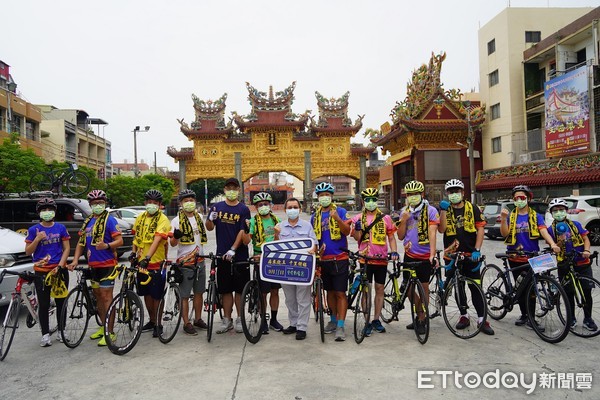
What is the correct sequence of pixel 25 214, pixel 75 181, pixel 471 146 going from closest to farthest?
pixel 25 214, pixel 75 181, pixel 471 146

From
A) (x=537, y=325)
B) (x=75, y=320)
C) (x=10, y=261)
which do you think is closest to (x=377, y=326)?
(x=537, y=325)

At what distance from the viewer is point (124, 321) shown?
16.2 ft

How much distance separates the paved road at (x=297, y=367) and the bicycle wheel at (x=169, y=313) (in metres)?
0.13

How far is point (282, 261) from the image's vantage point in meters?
5.20

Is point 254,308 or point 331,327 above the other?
point 254,308

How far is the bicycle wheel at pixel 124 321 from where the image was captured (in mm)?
4836

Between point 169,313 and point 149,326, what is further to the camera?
point 149,326

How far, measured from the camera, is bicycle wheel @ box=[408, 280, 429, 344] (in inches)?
197

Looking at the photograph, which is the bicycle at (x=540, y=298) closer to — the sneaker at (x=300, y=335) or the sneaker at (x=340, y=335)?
the sneaker at (x=340, y=335)

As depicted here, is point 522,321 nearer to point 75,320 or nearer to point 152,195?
point 152,195

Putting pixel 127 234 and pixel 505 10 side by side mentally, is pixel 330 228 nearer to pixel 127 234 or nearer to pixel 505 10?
pixel 127 234

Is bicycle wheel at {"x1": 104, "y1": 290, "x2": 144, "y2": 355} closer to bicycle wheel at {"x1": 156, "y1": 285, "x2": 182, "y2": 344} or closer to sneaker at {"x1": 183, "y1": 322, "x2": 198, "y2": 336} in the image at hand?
bicycle wheel at {"x1": 156, "y1": 285, "x2": 182, "y2": 344}

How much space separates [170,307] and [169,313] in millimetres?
77

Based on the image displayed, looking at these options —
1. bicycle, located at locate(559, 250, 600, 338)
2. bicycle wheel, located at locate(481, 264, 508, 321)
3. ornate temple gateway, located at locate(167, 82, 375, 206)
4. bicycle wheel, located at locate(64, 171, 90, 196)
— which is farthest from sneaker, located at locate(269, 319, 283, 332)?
ornate temple gateway, located at locate(167, 82, 375, 206)
